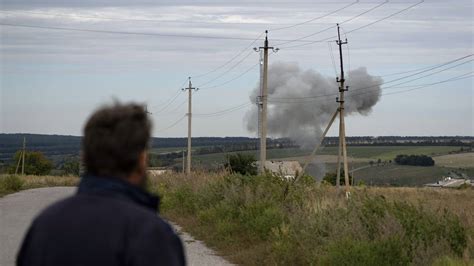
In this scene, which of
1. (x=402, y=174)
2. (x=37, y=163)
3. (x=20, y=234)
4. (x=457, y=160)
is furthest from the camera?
(x=457, y=160)

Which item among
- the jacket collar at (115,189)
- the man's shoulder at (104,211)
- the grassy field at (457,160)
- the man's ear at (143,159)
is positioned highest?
the grassy field at (457,160)

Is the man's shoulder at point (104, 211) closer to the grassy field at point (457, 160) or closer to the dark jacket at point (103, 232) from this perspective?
the dark jacket at point (103, 232)

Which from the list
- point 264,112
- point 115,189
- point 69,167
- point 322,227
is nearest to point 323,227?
point 322,227

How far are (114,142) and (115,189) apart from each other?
0.18 m

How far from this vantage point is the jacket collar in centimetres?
325

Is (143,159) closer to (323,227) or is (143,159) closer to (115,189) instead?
(115,189)

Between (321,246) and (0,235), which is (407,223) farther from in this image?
(0,235)

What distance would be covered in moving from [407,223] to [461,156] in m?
95.4

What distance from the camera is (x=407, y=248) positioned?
11617mm

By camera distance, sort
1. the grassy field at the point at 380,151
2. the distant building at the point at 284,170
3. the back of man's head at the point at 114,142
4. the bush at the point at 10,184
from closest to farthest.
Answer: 1. the back of man's head at the point at 114,142
2. the distant building at the point at 284,170
3. the bush at the point at 10,184
4. the grassy field at the point at 380,151

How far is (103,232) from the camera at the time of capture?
10.2 ft

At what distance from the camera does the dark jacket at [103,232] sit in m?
3.08

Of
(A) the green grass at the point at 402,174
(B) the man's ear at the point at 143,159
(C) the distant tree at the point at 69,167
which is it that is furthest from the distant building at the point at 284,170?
(A) the green grass at the point at 402,174

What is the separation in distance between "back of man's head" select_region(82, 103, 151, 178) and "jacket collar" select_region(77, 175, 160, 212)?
0.03 m
